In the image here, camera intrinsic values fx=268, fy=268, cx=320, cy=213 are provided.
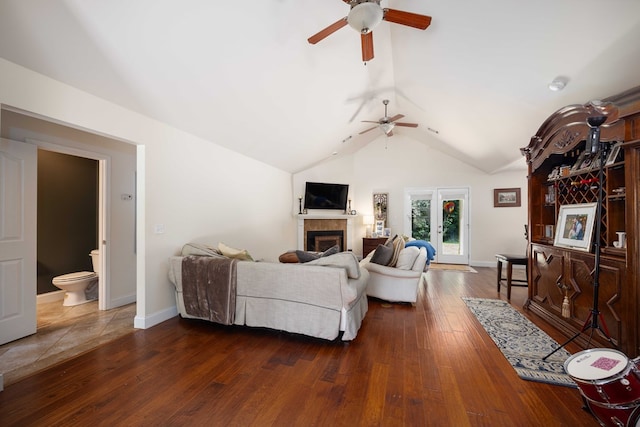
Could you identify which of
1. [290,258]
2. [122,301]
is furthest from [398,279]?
[122,301]

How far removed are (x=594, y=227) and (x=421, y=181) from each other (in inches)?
191

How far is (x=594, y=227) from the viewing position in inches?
99.0

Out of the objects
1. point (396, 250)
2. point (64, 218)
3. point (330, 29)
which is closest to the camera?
point (330, 29)

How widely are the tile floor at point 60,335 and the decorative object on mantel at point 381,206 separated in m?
5.83

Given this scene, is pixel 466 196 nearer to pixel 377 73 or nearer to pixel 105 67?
pixel 377 73

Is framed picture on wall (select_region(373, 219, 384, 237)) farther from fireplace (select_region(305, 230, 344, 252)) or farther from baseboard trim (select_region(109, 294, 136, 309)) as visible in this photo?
baseboard trim (select_region(109, 294, 136, 309))

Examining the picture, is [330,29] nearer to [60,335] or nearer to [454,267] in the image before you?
[60,335]

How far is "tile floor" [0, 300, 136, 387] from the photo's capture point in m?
2.22

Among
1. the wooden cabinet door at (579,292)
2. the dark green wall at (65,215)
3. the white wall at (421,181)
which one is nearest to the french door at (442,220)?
the white wall at (421,181)

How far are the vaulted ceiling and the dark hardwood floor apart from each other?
2.40m

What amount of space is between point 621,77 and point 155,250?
4.90 meters

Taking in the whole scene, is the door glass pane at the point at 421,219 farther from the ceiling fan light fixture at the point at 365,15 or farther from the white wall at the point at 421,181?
the ceiling fan light fixture at the point at 365,15

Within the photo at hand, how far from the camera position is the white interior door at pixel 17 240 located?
2.59 m

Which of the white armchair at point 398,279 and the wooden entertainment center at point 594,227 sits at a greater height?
the wooden entertainment center at point 594,227
